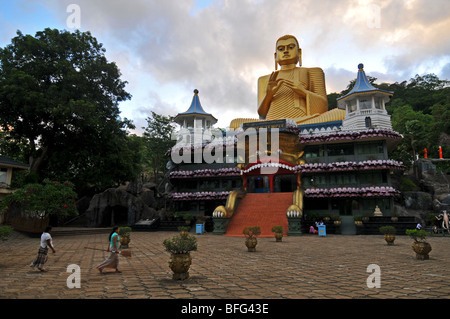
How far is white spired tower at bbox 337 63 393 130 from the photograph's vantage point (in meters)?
26.9

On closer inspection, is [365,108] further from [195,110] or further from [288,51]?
[195,110]

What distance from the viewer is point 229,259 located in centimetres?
1074

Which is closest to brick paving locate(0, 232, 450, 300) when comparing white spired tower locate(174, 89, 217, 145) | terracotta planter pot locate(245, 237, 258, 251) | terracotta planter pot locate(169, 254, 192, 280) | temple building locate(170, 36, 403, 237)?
terracotta planter pot locate(169, 254, 192, 280)

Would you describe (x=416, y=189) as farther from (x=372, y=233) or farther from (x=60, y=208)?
(x=60, y=208)

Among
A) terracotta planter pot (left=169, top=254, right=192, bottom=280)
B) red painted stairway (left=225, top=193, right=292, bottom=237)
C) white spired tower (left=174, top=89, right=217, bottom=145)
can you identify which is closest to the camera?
terracotta planter pot (left=169, top=254, right=192, bottom=280)

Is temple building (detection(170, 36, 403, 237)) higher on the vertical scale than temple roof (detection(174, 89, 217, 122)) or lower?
lower

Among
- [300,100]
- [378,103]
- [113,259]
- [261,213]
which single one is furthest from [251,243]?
[300,100]

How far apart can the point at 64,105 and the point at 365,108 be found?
26.8 m

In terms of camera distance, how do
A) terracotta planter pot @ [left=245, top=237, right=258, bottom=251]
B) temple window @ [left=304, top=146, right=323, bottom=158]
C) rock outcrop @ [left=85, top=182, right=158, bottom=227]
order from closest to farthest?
terracotta planter pot @ [left=245, top=237, right=258, bottom=251] → temple window @ [left=304, top=146, right=323, bottom=158] → rock outcrop @ [left=85, top=182, right=158, bottom=227]

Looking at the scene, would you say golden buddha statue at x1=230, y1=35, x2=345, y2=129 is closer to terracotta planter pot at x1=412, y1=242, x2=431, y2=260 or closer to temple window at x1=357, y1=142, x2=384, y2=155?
temple window at x1=357, y1=142, x2=384, y2=155

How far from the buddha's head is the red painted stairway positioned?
64.0 ft

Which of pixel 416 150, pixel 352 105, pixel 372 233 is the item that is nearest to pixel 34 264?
pixel 372 233

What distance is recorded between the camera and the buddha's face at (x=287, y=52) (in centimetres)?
3716
